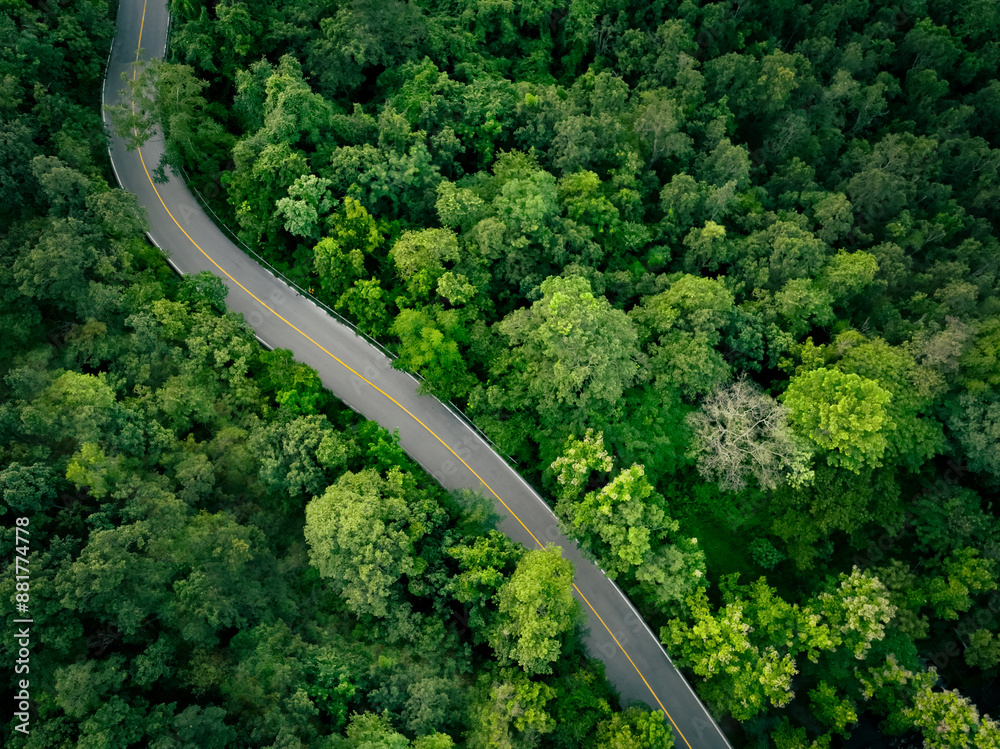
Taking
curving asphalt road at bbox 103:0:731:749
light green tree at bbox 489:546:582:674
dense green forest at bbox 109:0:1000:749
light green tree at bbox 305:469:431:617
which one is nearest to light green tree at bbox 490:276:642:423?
dense green forest at bbox 109:0:1000:749

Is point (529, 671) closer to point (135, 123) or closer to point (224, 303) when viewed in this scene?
point (224, 303)

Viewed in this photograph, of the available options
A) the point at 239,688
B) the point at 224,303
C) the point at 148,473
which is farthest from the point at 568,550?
the point at 224,303

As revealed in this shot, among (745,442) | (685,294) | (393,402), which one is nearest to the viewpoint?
(745,442)

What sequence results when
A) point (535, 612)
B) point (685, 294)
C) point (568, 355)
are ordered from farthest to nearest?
point (685, 294), point (568, 355), point (535, 612)

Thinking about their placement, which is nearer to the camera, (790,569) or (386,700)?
(386,700)

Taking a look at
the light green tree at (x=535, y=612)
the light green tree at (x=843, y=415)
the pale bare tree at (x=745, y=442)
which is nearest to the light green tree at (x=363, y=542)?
the light green tree at (x=535, y=612)

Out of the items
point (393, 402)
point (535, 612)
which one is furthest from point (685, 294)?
point (535, 612)

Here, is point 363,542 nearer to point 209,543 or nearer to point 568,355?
point 209,543
